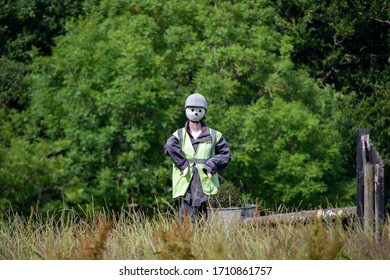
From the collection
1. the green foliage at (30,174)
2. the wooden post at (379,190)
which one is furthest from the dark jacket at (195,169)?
the green foliage at (30,174)

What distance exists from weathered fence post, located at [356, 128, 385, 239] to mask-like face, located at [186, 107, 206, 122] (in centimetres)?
178

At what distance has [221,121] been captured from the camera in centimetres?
2952

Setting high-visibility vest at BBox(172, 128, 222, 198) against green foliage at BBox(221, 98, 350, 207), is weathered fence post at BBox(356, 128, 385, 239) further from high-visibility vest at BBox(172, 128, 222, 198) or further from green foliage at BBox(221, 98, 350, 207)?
green foliage at BBox(221, 98, 350, 207)

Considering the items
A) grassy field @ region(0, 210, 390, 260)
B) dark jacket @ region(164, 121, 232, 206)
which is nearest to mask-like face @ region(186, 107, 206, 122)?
dark jacket @ region(164, 121, 232, 206)

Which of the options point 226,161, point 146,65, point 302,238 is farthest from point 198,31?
point 302,238

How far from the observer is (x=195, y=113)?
1075 centimetres

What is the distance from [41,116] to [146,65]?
12.1 ft

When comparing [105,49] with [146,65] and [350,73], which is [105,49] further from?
[350,73]

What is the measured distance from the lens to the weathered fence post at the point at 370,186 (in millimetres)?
9016

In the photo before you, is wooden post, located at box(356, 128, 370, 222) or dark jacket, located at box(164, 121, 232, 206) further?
dark jacket, located at box(164, 121, 232, 206)

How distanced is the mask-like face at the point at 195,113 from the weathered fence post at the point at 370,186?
5.85ft

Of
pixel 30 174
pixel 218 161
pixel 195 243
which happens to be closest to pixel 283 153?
pixel 30 174

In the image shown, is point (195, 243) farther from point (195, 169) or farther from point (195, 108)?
point (195, 108)

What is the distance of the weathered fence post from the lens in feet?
29.6
